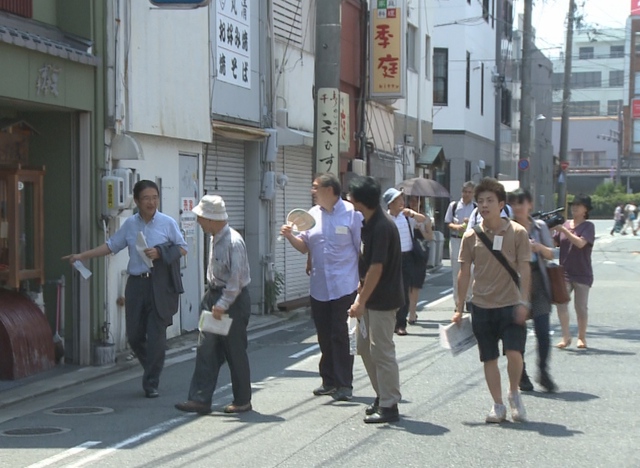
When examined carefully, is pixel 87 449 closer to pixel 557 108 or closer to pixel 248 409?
pixel 248 409

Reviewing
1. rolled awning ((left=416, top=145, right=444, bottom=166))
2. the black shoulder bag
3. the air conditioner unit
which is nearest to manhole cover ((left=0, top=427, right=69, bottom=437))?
the black shoulder bag

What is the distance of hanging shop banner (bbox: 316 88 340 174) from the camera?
15.3 m

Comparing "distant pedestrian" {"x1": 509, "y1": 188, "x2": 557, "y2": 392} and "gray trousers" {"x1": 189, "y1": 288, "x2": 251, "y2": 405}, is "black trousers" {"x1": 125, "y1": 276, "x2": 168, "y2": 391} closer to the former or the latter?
"gray trousers" {"x1": 189, "y1": 288, "x2": 251, "y2": 405}

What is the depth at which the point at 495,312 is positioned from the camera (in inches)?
314

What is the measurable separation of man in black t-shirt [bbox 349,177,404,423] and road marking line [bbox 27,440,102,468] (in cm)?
209

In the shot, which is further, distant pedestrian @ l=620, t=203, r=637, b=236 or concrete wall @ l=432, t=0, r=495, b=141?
distant pedestrian @ l=620, t=203, r=637, b=236

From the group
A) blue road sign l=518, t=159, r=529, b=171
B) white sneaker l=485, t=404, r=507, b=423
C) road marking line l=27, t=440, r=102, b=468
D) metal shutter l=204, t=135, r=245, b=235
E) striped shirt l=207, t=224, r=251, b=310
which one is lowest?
road marking line l=27, t=440, r=102, b=468

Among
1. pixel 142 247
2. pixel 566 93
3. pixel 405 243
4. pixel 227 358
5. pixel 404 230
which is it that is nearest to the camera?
pixel 227 358

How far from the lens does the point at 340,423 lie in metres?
7.98

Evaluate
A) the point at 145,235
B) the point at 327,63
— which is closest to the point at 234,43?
the point at 327,63

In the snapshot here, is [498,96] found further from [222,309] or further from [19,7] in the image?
[222,309]

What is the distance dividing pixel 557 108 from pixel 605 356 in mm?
75572

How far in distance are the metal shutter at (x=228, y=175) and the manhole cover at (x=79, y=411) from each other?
670 centimetres

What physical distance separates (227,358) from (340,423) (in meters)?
1.21
